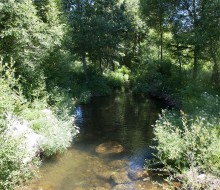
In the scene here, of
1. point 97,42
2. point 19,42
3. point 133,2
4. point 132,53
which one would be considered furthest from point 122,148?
point 132,53

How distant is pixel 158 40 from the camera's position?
33.7 m

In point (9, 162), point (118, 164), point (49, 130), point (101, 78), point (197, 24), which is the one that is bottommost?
point (118, 164)

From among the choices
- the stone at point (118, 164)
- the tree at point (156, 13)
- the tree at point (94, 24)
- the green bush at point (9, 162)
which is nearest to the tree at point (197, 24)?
the tree at point (156, 13)

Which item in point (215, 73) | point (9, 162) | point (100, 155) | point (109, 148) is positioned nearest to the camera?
point (9, 162)

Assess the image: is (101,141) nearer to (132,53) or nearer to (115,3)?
(115,3)

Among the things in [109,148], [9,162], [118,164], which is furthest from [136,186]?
[9,162]

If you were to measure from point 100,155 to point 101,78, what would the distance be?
18.6m

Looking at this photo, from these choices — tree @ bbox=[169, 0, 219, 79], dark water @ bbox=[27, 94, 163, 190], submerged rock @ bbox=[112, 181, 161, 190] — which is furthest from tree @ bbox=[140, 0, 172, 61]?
submerged rock @ bbox=[112, 181, 161, 190]

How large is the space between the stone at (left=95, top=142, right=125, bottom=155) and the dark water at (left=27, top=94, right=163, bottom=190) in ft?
0.71

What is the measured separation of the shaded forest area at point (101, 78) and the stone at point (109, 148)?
69.7 inches

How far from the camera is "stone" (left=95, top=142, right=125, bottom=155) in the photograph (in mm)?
13010

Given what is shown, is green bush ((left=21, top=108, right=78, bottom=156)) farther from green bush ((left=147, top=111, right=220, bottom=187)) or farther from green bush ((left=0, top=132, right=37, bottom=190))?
green bush ((left=147, top=111, right=220, bottom=187))

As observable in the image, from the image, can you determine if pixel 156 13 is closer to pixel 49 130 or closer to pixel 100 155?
pixel 100 155

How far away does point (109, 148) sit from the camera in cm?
1352
